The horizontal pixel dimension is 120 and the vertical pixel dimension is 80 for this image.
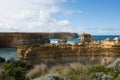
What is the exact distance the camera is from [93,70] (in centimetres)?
1265

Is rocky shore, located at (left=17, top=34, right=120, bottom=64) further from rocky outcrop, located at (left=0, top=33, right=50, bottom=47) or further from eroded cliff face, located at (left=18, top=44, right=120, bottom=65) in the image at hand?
rocky outcrop, located at (left=0, top=33, right=50, bottom=47)

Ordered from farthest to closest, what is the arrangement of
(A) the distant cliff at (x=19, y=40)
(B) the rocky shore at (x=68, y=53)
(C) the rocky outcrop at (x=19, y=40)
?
(A) the distant cliff at (x=19, y=40) → (C) the rocky outcrop at (x=19, y=40) → (B) the rocky shore at (x=68, y=53)

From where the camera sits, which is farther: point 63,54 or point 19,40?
point 19,40

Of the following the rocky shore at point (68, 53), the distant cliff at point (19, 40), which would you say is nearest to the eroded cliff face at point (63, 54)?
the rocky shore at point (68, 53)

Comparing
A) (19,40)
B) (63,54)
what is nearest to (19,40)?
(19,40)

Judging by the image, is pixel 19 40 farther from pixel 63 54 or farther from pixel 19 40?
pixel 63 54

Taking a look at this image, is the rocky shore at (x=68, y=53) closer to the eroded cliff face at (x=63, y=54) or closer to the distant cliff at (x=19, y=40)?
the eroded cliff face at (x=63, y=54)

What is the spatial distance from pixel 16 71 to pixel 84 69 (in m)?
2.91

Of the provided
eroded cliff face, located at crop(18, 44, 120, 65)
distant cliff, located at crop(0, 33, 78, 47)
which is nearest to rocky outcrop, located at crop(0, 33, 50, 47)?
distant cliff, located at crop(0, 33, 78, 47)

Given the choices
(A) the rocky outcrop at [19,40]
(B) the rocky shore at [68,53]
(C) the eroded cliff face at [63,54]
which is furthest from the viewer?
(A) the rocky outcrop at [19,40]

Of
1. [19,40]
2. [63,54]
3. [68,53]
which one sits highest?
[68,53]

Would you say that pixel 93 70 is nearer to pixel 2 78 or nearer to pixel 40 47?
pixel 2 78

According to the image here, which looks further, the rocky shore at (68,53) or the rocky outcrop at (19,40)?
the rocky outcrop at (19,40)

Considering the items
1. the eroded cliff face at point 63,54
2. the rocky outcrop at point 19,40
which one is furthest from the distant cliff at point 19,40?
the eroded cliff face at point 63,54
